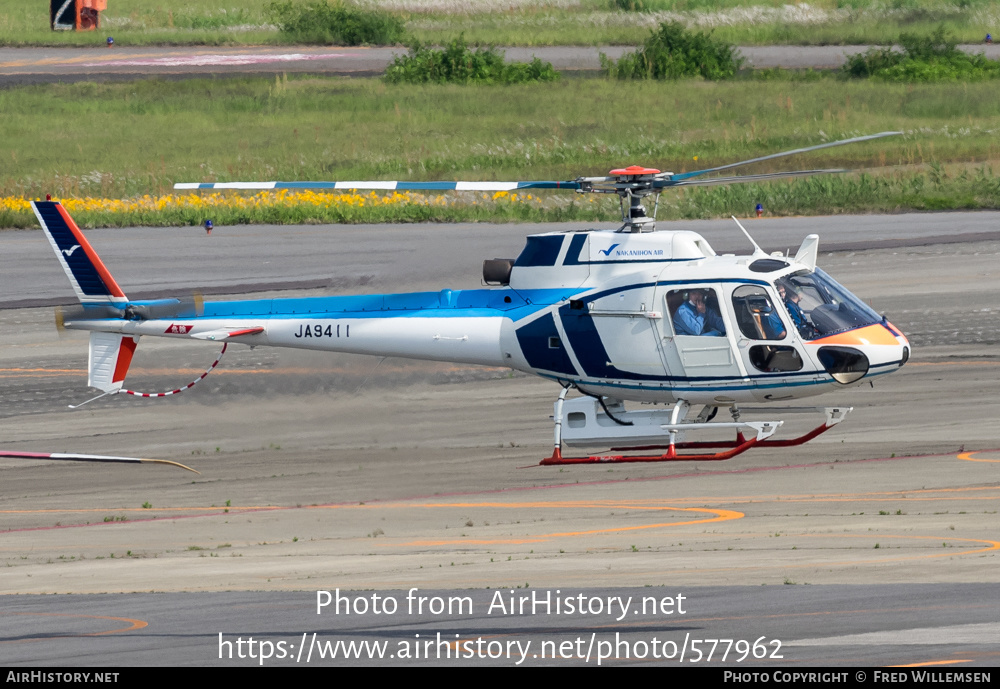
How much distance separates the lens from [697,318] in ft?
73.3

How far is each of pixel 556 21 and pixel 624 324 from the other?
5968 cm

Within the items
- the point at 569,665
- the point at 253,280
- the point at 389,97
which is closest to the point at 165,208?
the point at 253,280

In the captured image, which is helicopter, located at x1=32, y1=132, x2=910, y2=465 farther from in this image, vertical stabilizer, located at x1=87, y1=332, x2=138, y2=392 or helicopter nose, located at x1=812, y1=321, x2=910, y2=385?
vertical stabilizer, located at x1=87, y1=332, x2=138, y2=392

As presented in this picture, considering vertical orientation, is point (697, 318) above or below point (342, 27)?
below

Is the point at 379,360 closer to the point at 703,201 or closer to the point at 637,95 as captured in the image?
the point at 703,201

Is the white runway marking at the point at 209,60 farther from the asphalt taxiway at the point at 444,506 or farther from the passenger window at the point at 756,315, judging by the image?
the passenger window at the point at 756,315

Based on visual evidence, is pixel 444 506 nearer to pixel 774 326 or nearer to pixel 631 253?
pixel 631 253

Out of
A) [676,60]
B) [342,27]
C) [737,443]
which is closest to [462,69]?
[676,60]

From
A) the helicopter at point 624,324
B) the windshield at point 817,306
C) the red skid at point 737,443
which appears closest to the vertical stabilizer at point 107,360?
the helicopter at point 624,324

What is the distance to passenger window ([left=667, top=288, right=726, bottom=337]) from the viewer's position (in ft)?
72.7

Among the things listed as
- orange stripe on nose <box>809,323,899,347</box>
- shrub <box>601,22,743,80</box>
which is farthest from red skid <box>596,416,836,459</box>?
shrub <box>601,22,743,80</box>

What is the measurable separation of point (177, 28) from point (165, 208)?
118 feet

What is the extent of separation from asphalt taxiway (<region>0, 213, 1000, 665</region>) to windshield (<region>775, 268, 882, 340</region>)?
338 centimetres

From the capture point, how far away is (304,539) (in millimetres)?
24406
